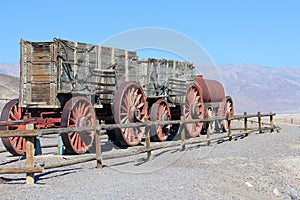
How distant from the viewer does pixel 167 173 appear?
30.7 ft

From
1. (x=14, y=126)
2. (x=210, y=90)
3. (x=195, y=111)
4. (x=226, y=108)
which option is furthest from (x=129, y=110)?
(x=226, y=108)

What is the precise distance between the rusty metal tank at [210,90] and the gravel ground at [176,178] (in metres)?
7.03

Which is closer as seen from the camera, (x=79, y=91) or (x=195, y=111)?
(x=79, y=91)

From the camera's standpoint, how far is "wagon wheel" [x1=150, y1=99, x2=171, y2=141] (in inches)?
624

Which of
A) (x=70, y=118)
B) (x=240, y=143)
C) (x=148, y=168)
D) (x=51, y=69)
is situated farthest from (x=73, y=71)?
(x=240, y=143)

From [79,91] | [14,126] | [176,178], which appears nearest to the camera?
[176,178]

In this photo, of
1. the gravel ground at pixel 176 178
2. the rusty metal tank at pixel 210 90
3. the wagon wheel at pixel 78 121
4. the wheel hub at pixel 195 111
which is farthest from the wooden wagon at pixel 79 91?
Answer: the rusty metal tank at pixel 210 90

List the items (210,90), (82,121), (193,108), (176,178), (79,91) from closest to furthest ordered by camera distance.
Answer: (176,178) → (82,121) → (79,91) → (193,108) → (210,90)

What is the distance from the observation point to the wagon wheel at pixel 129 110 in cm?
1320

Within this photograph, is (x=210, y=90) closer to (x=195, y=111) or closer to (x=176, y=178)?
(x=195, y=111)

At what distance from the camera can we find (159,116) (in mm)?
16109

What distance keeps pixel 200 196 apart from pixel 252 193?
185cm

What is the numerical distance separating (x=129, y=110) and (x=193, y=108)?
5560 millimetres

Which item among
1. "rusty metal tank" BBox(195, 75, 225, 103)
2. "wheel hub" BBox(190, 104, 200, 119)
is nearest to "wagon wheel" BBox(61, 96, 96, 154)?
"wheel hub" BBox(190, 104, 200, 119)
